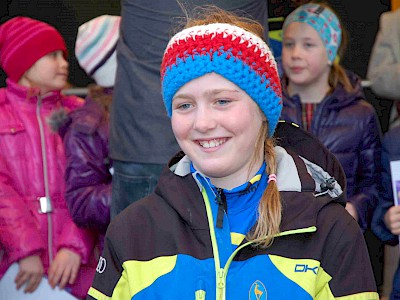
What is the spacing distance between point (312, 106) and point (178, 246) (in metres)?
1.77

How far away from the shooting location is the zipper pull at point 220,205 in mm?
2381

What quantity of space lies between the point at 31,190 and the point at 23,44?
0.75m

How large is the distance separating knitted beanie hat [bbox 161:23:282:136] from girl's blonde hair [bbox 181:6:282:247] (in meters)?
0.06

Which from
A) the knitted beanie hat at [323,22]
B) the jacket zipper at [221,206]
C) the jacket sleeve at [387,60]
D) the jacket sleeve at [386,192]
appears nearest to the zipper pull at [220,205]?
the jacket zipper at [221,206]

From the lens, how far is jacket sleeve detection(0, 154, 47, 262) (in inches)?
151

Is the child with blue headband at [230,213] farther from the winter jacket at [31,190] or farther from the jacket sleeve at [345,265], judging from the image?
the winter jacket at [31,190]

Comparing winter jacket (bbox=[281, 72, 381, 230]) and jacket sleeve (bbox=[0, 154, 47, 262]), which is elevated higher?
winter jacket (bbox=[281, 72, 381, 230])

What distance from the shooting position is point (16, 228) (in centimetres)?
387

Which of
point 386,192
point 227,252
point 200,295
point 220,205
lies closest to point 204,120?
point 220,205

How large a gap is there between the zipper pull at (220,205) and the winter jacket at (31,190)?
1629 mm

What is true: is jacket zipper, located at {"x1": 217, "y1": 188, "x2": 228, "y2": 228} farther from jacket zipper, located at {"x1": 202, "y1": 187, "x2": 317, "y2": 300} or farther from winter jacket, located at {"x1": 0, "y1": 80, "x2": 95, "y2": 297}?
winter jacket, located at {"x1": 0, "y1": 80, "x2": 95, "y2": 297}

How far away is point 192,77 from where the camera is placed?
2377mm

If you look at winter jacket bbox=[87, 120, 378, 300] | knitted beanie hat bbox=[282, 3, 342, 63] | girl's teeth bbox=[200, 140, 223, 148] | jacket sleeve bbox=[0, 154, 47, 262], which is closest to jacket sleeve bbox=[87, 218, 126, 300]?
winter jacket bbox=[87, 120, 378, 300]

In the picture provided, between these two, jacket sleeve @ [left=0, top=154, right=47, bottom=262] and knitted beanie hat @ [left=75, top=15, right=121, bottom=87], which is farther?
knitted beanie hat @ [left=75, top=15, right=121, bottom=87]
